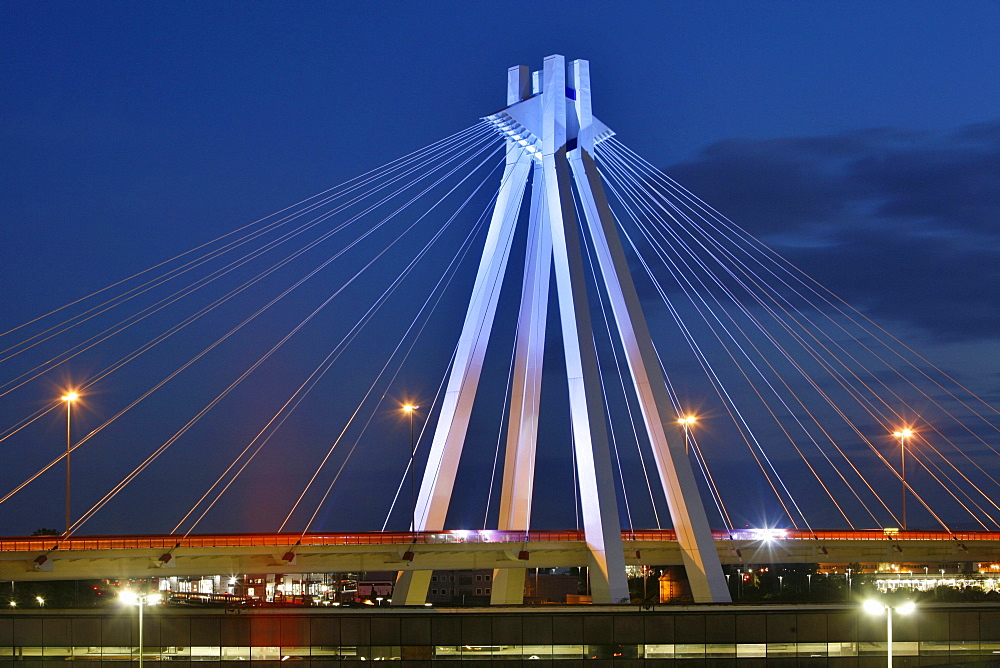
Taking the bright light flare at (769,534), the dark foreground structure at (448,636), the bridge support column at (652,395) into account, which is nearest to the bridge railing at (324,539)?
the bright light flare at (769,534)

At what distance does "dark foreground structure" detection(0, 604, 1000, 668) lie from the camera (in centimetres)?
4056

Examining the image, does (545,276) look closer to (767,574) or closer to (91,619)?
(91,619)

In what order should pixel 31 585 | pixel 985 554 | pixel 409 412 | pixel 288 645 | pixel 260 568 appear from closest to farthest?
pixel 288 645, pixel 260 568, pixel 409 412, pixel 985 554, pixel 31 585

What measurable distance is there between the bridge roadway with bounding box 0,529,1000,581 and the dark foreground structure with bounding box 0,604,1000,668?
7.24ft

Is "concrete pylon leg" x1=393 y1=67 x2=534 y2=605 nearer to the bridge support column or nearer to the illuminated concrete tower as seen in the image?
the illuminated concrete tower

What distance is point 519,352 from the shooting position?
2003 inches

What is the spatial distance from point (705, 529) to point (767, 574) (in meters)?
63.9

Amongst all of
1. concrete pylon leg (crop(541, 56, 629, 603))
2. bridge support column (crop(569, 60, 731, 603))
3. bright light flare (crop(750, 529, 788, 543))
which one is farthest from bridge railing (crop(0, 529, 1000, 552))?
bridge support column (crop(569, 60, 731, 603))

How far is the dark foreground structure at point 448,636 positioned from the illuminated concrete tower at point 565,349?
3.82 m

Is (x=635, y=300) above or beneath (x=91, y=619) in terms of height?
above

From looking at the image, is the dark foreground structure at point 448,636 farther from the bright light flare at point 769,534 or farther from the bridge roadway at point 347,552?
the bright light flare at point 769,534

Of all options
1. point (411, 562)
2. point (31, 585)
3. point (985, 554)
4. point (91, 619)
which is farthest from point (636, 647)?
point (31, 585)

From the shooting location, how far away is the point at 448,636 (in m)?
40.8

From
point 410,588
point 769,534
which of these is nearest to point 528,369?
point 410,588
